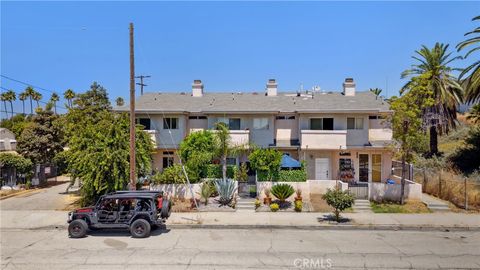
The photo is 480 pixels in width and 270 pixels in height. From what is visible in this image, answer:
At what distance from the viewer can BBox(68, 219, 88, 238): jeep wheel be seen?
50.2ft

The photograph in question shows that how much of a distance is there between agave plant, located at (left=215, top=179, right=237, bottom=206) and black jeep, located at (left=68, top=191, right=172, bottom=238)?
5627 millimetres

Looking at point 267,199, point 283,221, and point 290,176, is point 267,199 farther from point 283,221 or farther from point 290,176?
point 283,221

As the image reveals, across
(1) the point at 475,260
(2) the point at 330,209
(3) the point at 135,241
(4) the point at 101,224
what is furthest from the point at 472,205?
(4) the point at 101,224

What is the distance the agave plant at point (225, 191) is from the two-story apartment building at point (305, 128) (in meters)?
5.40

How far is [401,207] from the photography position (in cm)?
2053

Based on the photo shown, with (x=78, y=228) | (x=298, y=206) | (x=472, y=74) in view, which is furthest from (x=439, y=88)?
(x=78, y=228)

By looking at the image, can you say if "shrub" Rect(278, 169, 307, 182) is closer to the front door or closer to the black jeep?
the front door

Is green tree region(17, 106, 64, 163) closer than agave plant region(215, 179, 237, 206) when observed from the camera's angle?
No

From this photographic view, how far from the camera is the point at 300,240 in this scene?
48.5 feet

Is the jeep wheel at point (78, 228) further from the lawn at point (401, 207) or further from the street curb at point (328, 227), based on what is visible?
the lawn at point (401, 207)

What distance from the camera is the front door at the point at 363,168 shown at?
88.2 ft

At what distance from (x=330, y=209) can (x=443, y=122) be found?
20.0 metres

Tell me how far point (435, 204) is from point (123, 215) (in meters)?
17.0

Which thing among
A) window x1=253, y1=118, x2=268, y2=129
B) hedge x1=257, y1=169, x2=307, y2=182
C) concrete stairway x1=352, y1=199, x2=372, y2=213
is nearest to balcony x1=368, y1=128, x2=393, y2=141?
concrete stairway x1=352, y1=199, x2=372, y2=213
